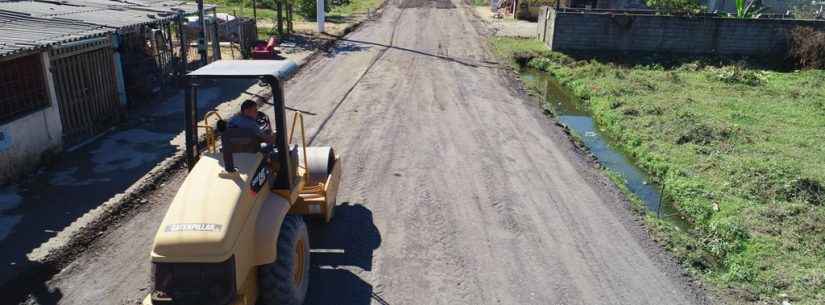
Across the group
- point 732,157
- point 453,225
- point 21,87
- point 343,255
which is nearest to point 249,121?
point 343,255

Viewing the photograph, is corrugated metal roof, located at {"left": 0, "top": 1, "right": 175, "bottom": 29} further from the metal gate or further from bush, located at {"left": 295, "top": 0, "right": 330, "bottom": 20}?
bush, located at {"left": 295, "top": 0, "right": 330, "bottom": 20}

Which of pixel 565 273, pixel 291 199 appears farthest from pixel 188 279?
pixel 565 273

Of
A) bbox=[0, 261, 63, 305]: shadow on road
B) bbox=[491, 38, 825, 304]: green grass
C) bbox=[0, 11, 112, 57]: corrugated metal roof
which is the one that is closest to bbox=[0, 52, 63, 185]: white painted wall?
bbox=[0, 11, 112, 57]: corrugated metal roof

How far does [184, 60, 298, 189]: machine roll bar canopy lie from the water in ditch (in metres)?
6.96

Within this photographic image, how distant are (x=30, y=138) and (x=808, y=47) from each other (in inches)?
1006

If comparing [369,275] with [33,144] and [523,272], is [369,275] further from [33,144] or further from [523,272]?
[33,144]

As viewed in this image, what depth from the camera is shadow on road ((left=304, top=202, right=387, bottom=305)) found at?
7137mm

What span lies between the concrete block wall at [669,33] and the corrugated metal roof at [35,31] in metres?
17.9

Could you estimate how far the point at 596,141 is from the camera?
14492mm

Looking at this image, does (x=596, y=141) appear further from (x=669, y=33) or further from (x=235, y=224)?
(x=669, y=33)

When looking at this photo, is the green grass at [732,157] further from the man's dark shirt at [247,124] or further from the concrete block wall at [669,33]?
the man's dark shirt at [247,124]

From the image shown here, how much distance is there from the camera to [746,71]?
21.0 m

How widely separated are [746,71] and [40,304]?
2213cm

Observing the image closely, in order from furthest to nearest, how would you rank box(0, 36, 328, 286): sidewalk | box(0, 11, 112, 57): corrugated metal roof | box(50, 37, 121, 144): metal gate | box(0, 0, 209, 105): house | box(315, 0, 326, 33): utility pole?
1. box(315, 0, 326, 33): utility pole
2. box(0, 0, 209, 105): house
3. box(50, 37, 121, 144): metal gate
4. box(0, 11, 112, 57): corrugated metal roof
5. box(0, 36, 328, 286): sidewalk
